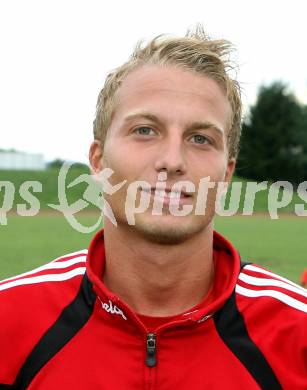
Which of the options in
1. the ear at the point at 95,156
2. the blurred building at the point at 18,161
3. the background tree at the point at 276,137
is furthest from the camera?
the blurred building at the point at 18,161

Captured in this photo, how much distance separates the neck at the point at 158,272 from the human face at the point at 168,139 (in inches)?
4.1

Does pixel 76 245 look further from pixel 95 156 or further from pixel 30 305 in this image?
pixel 30 305

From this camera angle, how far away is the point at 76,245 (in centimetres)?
1588

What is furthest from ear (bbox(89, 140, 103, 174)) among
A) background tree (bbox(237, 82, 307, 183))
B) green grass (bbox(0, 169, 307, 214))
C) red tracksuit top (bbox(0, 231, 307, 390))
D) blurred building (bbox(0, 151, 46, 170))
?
blurred building (bbox(0, 151, 46, 170))

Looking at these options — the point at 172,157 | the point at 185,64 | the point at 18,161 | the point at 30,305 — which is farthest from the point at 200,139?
the point at 18,161

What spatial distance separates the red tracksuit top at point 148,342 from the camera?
238cm

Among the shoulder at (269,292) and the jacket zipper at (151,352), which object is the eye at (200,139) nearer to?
the shoulder at (269,292)

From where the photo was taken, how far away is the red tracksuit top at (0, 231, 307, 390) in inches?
93.5

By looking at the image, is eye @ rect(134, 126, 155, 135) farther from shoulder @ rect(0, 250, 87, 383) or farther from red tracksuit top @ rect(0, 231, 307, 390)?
shoulder @ rect(0, 250, 87, 383)

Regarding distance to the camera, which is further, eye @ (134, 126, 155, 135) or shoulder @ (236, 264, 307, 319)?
shoulder @ (236, 264, 307, 319)

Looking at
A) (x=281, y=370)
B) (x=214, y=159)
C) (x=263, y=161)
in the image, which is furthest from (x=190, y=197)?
(x=263, y=161)

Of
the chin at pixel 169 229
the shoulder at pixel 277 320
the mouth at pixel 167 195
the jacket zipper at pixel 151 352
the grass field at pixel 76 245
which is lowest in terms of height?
the grass field at pixel 76 245

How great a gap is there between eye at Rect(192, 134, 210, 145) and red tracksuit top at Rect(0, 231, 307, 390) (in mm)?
577

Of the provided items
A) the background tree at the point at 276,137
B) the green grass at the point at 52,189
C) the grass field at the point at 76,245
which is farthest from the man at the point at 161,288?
the background tree at the point at 276,137
